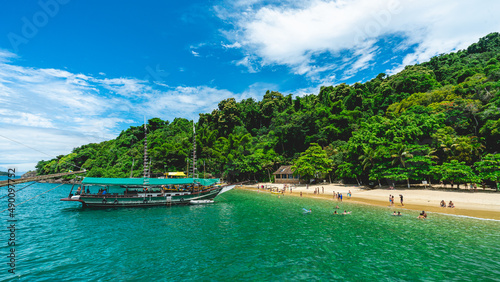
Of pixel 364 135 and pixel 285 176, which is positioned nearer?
pixel 364 135

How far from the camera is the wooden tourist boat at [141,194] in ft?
101

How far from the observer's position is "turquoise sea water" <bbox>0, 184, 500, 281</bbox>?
12.1 metres

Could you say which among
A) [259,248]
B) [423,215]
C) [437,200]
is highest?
[437,200]

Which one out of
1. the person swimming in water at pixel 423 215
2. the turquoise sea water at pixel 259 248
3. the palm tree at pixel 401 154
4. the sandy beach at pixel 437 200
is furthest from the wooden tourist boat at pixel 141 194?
the palm tree at pixel 401 154

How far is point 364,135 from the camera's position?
137ft

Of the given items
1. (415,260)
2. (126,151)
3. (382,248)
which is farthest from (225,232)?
(126,151)

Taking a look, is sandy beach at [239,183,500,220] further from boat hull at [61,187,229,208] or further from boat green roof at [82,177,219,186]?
boat green roof at [82,177,219,186]

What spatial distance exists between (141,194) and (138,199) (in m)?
0.83

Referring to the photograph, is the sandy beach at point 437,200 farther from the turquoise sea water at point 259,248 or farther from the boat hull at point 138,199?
the boat hull at point 138,199

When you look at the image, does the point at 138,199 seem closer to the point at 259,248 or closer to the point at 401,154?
the point at 259,248

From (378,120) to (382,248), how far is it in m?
37.2

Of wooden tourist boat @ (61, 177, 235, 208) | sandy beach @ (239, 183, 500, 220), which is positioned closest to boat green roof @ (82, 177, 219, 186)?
wooden tourist boat @ (61, 177, 235, 208)

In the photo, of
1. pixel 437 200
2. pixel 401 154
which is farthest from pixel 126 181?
pixel 437 200

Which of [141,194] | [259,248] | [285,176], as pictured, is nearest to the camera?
[259,248]
